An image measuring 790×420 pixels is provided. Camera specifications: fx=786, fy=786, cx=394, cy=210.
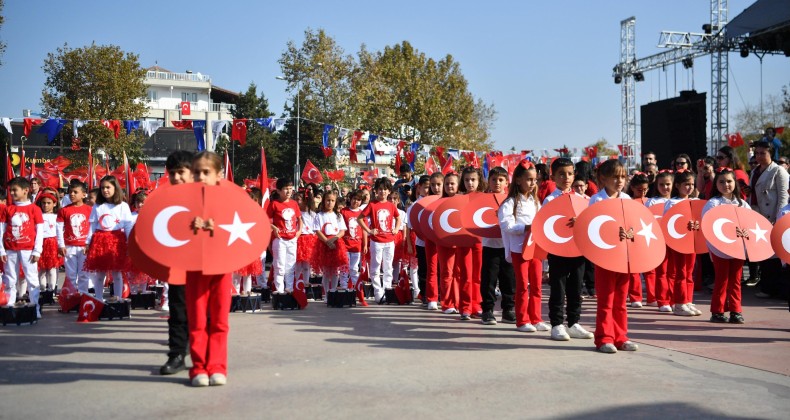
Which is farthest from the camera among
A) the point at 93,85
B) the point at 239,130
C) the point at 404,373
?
the point at 93,85

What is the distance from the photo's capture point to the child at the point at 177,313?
6520mm

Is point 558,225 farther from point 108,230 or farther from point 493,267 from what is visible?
point 108,230

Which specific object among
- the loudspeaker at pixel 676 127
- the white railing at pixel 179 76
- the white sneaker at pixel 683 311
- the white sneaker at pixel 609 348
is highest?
the white railing at pixel 179 76

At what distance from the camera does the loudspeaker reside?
20.3 meters

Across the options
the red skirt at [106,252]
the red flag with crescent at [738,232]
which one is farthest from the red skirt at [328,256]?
the red flag with crescent at [738,232]

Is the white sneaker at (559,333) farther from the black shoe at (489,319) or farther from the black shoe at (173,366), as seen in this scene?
the black shoe at (173,366)

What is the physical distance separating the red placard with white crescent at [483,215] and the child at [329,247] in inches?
120

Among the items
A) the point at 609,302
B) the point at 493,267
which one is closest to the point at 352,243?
the point at 493,267

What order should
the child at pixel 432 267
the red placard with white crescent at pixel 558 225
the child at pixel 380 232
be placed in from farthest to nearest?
1. the child at pixel 380 232
2. the child at pixel 432 267
3. the red placard with white crescent at pixel 558 225

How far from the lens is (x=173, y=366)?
6.48 metres

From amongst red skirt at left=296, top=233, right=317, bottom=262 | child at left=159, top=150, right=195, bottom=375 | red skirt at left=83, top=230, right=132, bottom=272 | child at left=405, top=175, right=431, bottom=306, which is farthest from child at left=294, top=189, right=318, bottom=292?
child at left=159, top=150, right=195, bottom=375

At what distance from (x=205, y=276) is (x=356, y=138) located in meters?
26.1

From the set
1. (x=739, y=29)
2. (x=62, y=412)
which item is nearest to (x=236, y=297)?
(x=62, y=412)

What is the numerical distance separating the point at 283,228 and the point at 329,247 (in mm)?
830
